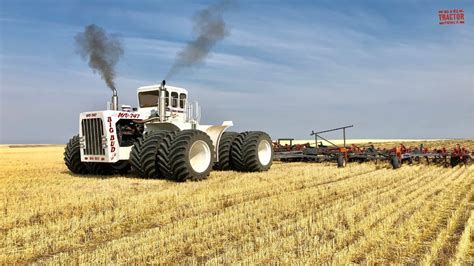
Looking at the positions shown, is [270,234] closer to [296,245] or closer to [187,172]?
[296,245]

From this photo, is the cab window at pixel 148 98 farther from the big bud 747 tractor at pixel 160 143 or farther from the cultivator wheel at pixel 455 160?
the cultivator wheel at pixel 455 160

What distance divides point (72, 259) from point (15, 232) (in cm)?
161

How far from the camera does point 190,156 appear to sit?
37.8 ft

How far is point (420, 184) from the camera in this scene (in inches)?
405

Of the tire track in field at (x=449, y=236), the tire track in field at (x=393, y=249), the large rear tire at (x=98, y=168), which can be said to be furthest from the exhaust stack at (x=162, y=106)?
the tire track in field at (x=449, y=236)

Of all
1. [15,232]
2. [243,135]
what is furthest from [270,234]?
[243,135]

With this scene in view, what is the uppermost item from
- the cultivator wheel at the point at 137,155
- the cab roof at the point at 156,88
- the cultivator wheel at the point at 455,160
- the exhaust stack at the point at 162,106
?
the cab roof at the point at 156,88

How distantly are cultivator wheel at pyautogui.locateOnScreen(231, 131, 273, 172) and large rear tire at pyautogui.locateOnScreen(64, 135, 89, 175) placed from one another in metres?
4.56

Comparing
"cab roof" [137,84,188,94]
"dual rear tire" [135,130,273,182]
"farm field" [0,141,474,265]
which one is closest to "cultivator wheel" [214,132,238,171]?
"dual rear tire" [135,130,273,182]

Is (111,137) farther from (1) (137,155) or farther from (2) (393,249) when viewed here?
(2) (393,249)

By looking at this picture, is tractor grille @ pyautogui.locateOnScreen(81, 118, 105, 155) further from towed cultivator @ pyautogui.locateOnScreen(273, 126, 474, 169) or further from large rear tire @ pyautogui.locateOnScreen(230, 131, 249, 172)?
towed cultivator @ pyautogui.locateOnScreen(273, 126, 474, 169)

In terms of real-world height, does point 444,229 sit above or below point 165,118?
below

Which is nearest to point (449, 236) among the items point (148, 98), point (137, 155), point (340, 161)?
point (137, 155)

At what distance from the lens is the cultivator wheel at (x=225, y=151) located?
14078mm
